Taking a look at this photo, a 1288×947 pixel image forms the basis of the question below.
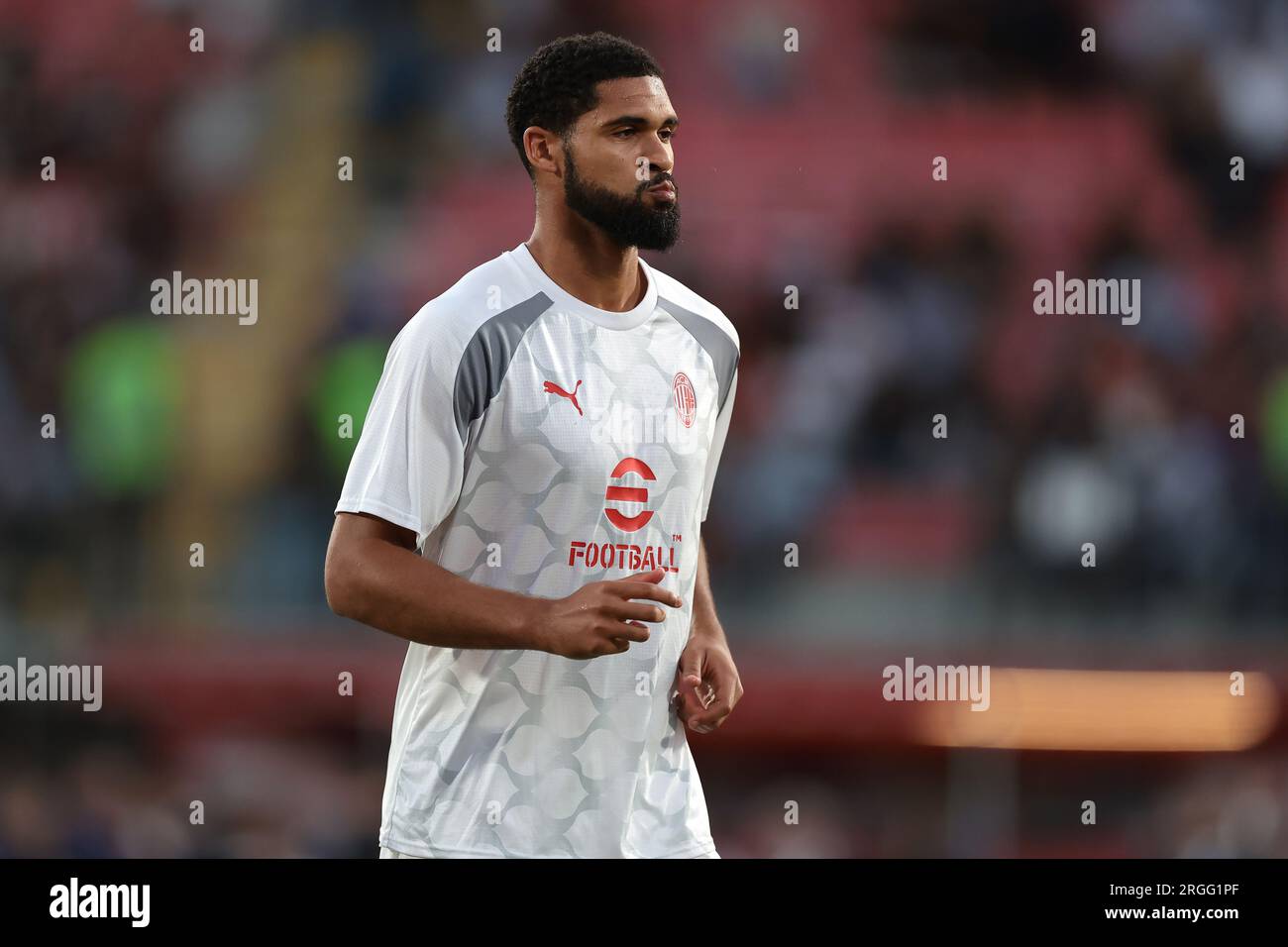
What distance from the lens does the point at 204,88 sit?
7207 mm

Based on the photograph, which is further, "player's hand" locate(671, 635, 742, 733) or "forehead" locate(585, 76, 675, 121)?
"forehead" locate(585, 76, 675, 121)

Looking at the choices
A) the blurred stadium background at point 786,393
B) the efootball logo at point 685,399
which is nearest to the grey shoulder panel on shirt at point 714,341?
the efootball logo at point 685,399

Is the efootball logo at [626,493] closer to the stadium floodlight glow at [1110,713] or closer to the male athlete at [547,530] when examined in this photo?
the male athlete at [547,530]

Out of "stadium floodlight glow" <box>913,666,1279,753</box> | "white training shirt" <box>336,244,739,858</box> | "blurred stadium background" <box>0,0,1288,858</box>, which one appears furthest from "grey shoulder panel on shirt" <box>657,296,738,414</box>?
"stadium floodlight glow" <box>913,666,1279,753</box>

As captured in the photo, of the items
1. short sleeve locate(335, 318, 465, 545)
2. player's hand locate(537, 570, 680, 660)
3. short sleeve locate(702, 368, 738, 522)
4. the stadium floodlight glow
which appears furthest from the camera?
the stadium floodlight glow

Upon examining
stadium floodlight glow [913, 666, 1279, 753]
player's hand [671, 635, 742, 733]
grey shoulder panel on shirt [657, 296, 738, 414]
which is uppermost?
grey shoulder panel on shirt [657, 296, 738, 414]

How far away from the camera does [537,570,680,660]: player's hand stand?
2.31m

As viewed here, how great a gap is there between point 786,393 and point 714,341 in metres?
3.82

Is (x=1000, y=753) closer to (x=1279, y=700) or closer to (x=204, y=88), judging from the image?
(x=1279, y=700)

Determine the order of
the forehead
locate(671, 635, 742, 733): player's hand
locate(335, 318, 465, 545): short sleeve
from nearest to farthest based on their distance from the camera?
locate(335, 318, 465, 545): short sleeve → locate(671, 635, 742, 733): player's hand → the forehead

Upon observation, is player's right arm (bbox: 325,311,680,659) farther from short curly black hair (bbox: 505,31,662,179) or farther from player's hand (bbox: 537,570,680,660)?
short curly black hair (bbox: 505,31,662,179)

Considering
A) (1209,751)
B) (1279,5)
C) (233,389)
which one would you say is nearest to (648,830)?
(1209,751)

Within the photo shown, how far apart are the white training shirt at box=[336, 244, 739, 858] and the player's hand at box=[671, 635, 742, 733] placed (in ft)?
0.11

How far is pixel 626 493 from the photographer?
2.61 m
